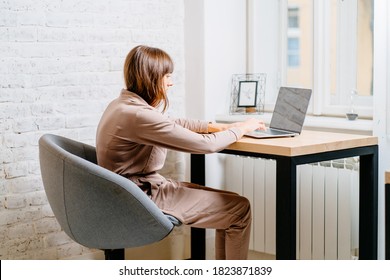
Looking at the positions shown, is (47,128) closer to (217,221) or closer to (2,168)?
(2,168)

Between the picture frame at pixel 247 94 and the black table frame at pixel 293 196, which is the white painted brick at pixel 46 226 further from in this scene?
the picture frame at pixel 247 94

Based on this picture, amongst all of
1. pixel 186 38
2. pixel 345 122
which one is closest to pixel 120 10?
pixel 186 38

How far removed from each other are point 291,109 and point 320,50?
1.85 feet

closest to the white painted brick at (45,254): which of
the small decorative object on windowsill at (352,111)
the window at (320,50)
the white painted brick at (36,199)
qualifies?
the white painted brick at (36,199)

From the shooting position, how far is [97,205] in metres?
2.93

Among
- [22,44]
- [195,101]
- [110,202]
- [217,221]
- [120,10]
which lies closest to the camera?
[110,202]

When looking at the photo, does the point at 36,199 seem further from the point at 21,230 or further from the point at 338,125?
the point at 338,125

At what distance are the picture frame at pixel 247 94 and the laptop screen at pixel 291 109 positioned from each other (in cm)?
54

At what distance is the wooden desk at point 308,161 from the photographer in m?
3.09

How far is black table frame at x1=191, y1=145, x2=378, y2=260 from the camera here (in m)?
3.09

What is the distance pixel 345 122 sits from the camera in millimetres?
3611

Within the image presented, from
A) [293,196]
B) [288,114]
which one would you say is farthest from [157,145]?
[288,114]

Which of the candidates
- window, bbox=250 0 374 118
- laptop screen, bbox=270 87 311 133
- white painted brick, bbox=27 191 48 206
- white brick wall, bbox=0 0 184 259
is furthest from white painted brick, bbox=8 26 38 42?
window, bbox=250 0 374 118

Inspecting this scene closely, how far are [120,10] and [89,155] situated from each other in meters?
0.80
